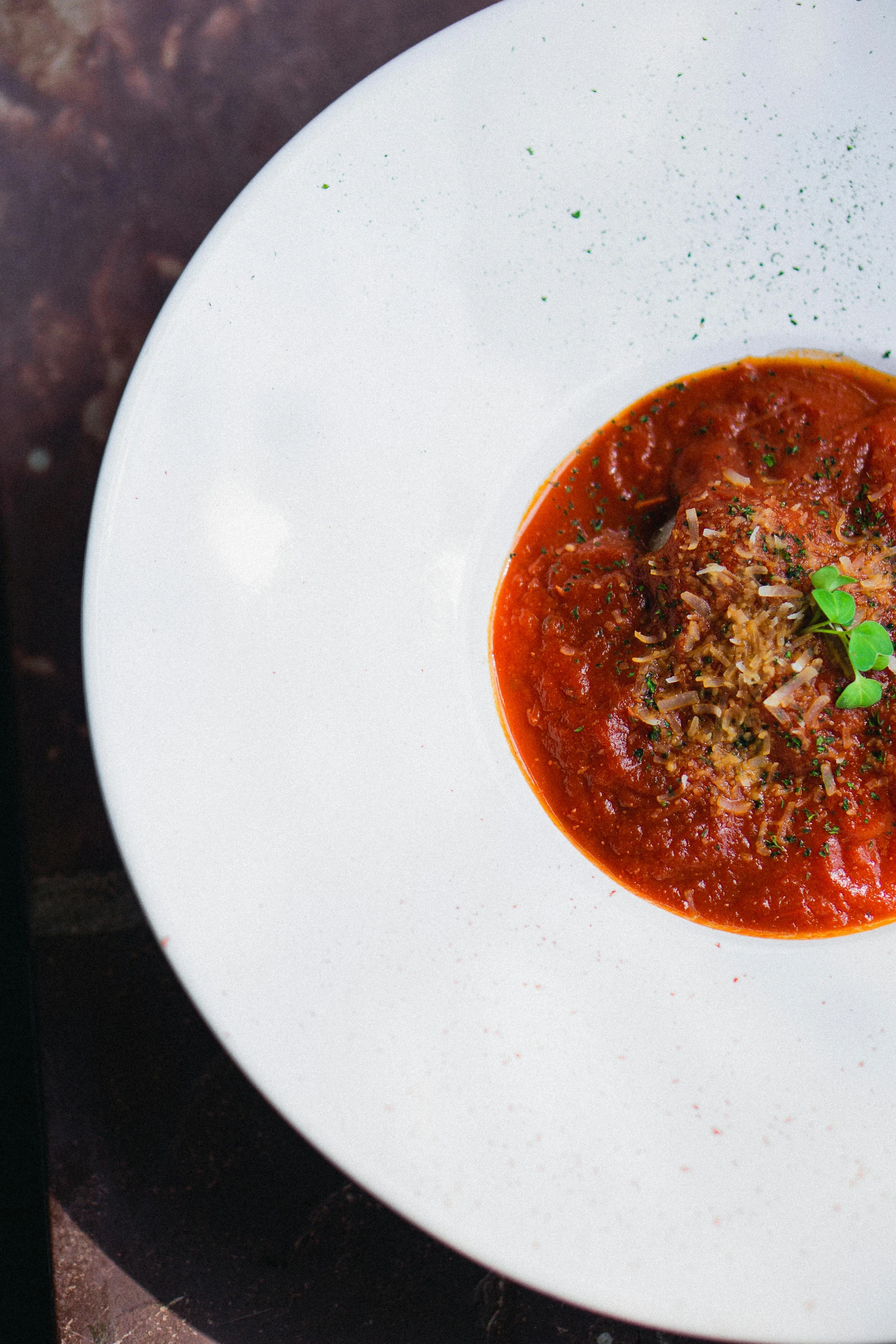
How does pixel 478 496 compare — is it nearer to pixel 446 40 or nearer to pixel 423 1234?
pixel 446 40

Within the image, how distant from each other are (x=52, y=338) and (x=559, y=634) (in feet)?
5.35

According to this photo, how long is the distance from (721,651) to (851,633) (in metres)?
0.29

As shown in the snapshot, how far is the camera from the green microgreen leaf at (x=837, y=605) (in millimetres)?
1917

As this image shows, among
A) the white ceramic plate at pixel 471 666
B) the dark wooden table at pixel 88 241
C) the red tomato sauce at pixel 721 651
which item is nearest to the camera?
the white ceramic plate at pixel 471 666

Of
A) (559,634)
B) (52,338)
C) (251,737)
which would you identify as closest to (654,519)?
(559,634)

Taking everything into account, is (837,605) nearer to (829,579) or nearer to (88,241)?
(829,579)

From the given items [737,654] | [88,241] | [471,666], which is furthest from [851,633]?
[88,241]

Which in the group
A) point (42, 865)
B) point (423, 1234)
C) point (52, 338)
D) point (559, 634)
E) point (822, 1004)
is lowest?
point (423, 1234)

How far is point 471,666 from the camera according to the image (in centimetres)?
217

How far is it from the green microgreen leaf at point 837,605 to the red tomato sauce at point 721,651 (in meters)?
0.07

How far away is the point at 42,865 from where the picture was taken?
7.80 feet

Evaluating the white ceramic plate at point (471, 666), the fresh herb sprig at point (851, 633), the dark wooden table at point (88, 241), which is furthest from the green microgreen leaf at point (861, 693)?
the dark wooden table at point (88, 241)

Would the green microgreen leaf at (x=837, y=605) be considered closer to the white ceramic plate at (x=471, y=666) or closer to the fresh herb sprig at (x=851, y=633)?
the fresh herb sprig at (x=851, y=633)

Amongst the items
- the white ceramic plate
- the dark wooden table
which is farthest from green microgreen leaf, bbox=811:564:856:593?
the dark wooden table
